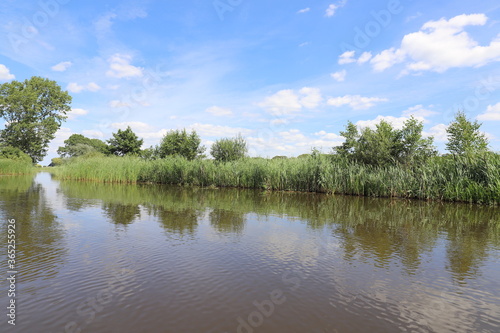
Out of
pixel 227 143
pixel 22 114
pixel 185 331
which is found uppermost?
pixel 22 114

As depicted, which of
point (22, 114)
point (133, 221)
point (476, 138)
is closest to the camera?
point (133, 221)

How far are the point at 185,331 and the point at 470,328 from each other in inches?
120

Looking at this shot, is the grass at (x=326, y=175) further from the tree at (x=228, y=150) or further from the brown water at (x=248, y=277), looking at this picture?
the brown water at (x=248, y=277)

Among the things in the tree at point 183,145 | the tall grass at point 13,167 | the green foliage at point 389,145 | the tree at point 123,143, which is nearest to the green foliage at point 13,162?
the tall grass at point 13,167

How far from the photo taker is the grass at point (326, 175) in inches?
588

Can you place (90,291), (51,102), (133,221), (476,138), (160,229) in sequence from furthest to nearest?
(51,102)
(476,138)
(133,221)
(160,229)
(90,291)

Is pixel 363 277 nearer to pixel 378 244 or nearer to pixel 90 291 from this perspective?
pixel 378 244

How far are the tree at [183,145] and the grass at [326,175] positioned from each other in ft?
21.0

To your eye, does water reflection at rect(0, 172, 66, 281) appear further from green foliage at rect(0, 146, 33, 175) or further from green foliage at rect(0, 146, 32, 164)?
green foliage at rect(0, 146, 32, 164)

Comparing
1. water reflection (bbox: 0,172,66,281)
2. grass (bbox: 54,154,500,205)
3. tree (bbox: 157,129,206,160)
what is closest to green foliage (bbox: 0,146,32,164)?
grass (bbox: 54,154,500,205)

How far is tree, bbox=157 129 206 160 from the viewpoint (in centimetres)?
3478

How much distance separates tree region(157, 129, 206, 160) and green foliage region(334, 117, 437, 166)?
1948 centimetres

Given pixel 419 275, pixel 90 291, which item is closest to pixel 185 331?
pixel 90 291

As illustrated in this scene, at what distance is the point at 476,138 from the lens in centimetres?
2275
